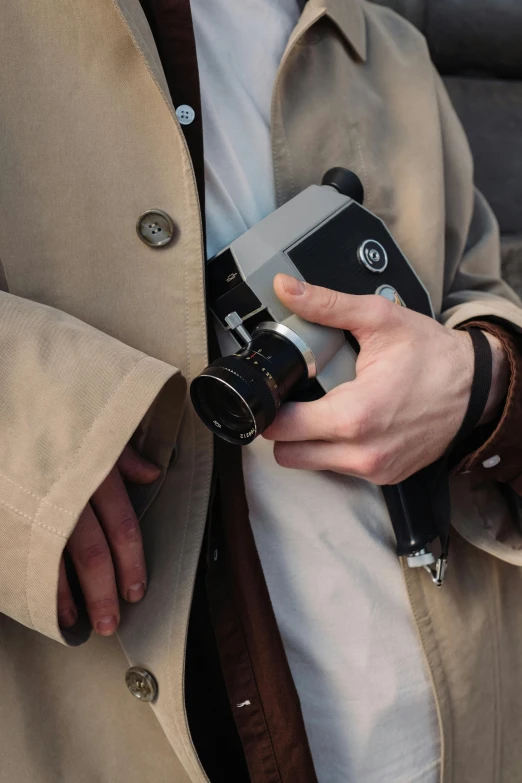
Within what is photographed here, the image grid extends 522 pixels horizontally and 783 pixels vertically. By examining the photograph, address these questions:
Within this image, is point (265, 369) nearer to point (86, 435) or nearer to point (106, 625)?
point (86, 435)

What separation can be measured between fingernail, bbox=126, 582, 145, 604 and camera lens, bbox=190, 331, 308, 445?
154 millimetres

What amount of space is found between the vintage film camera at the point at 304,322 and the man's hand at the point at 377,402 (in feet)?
0.08

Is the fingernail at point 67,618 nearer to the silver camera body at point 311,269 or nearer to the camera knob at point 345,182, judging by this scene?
the silver camera body at point 311,269

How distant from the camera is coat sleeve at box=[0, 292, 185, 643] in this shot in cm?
54

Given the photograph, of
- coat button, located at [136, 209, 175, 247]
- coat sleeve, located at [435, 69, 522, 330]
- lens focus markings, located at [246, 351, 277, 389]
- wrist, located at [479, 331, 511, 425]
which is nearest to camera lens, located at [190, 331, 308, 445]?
lens focus markings, located at [246, 351, 277, 389]

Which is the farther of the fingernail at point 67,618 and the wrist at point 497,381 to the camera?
the wrist at point 497,381

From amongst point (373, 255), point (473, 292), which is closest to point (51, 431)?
point (373, 255)

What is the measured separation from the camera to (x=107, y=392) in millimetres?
551

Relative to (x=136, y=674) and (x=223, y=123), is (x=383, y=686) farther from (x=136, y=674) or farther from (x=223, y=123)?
(x=223, y=123)

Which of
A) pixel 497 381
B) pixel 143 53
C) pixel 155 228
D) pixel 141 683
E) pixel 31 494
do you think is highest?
pixel 143 53

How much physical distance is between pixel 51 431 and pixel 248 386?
6.2 inches

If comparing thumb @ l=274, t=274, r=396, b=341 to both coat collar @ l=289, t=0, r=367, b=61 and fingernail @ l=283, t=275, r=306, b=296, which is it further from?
coat collar @ l=289, t=0, r=367, b=61

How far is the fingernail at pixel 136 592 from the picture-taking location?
0.63 meters

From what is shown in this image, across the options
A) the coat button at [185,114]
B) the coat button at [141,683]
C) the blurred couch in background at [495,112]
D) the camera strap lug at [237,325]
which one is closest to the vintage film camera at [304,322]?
the camera strap lug at [237,325]
